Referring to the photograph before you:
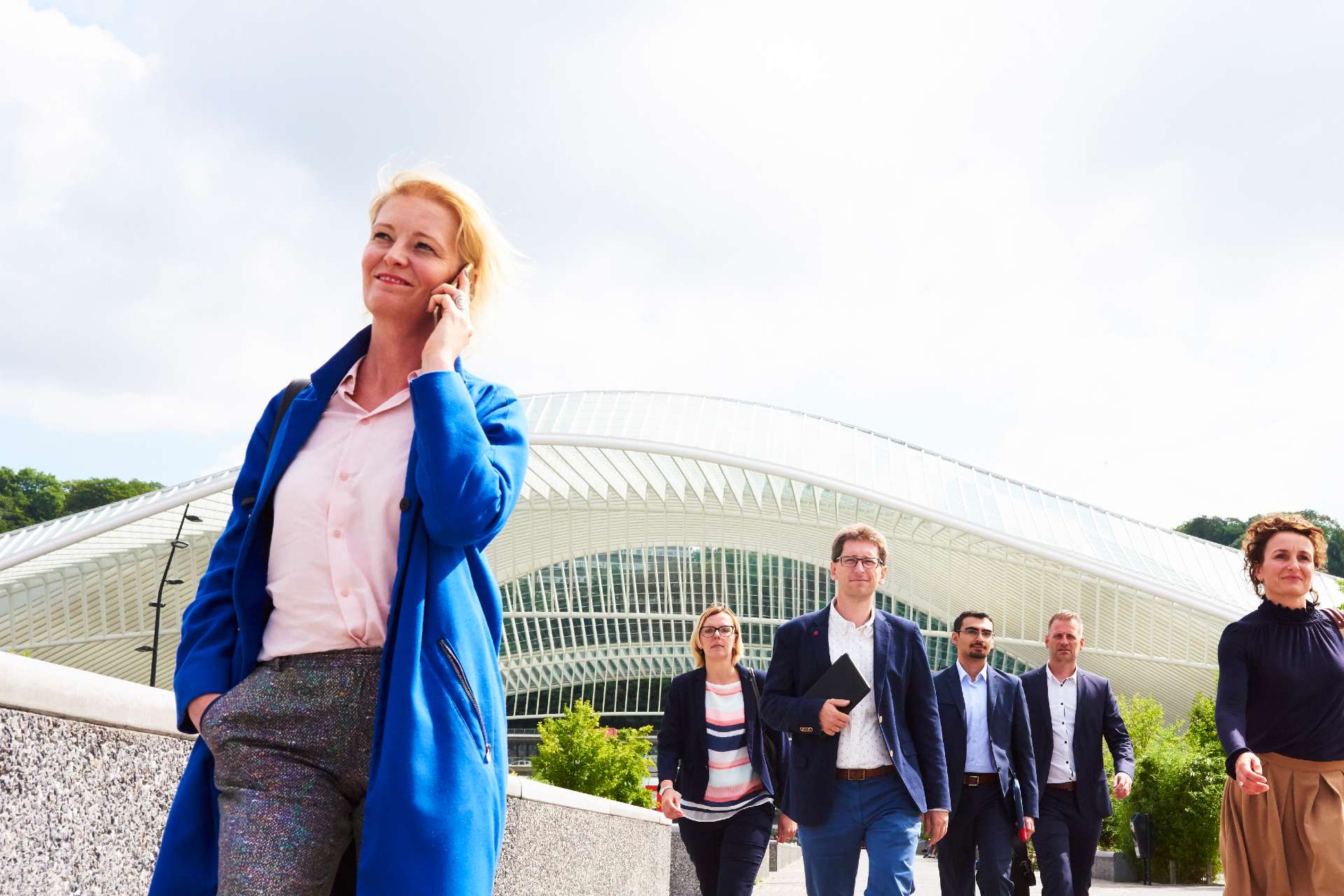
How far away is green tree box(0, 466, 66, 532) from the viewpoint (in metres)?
91.0

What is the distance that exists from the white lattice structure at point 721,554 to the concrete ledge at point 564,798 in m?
31.8

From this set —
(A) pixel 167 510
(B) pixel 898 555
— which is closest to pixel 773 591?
(B) pixel 898 555

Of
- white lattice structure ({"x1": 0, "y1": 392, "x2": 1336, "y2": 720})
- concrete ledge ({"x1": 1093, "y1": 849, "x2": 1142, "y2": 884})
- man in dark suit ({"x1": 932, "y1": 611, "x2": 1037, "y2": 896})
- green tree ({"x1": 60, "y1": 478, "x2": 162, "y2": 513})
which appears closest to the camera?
man in dark suit ({"x1": 932, "y1": 611, "x2": 1037, "y2": 896})

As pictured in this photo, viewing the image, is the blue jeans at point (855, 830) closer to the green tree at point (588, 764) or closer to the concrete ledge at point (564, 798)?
Result: the concrete ledge at point (564, 798)

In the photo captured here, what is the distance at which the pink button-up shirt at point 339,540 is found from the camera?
224cm

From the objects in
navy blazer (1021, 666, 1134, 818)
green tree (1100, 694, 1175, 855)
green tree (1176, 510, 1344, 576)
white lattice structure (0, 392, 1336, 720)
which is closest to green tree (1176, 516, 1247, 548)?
green tree (1176, 510, 1344, 576)

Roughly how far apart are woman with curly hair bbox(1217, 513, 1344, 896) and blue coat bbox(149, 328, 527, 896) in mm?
4074

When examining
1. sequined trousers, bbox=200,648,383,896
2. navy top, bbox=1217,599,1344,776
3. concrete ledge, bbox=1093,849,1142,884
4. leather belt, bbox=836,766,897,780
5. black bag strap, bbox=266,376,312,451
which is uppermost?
black bag strap, bbox=266,376,312,451

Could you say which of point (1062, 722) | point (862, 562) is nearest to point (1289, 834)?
point (862, 562)

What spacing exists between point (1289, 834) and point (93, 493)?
355ft

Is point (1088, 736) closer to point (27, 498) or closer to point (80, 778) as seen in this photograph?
point (80, 778)

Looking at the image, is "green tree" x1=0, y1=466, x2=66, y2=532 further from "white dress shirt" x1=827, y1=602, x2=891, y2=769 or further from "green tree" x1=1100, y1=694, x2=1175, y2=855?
"white dress shirt" x1=827, y1=602, x2=891, y2=769

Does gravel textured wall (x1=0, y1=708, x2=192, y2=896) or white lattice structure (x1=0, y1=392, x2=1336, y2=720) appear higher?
white lattice structure (x1=0, y1=392, x2=1336, y2=720)

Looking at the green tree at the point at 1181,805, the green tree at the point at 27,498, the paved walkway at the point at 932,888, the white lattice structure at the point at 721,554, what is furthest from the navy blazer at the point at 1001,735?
the green tree at the point at 27,498
